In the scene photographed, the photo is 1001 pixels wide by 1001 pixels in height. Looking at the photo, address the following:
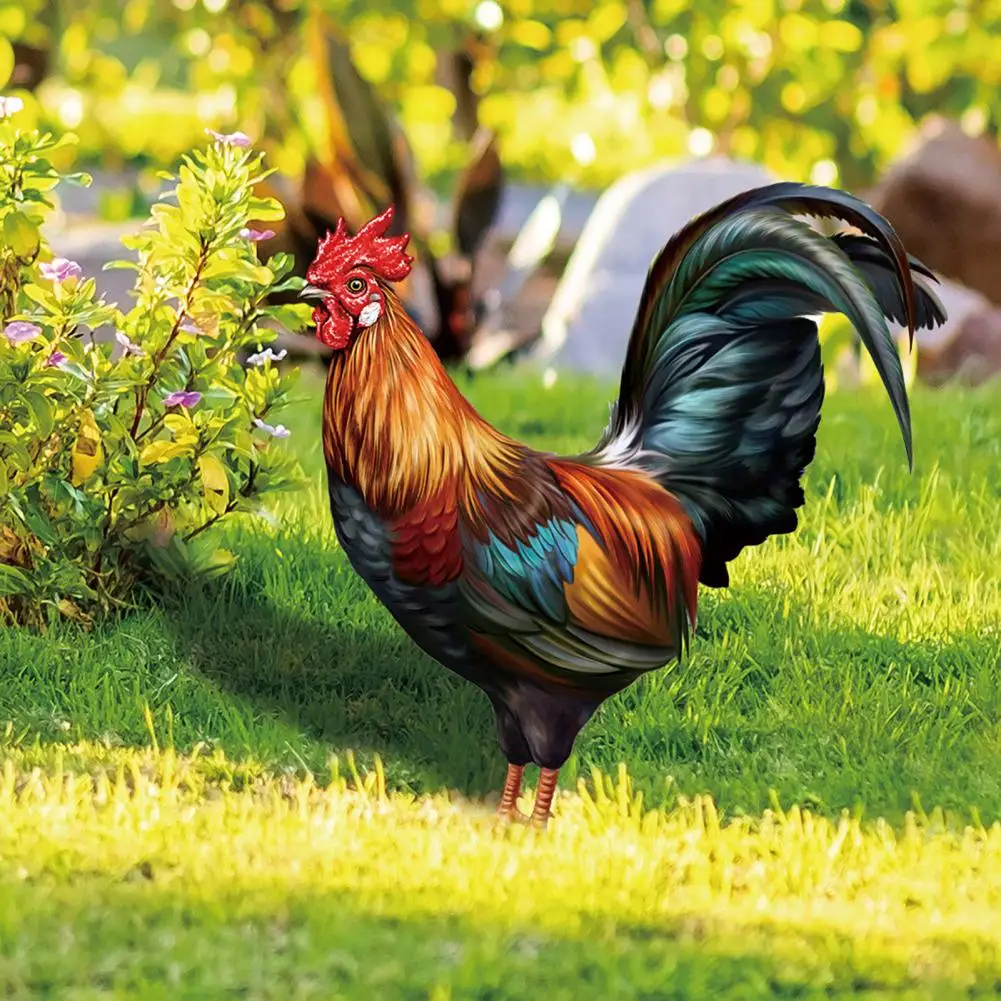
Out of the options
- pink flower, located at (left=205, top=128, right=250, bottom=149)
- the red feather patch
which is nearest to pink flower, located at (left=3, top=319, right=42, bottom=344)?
pink flower, located at (left=205, top=128, right=250, bottom=149)

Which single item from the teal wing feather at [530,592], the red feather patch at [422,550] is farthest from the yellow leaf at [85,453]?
the teal wing feather at [530,592]

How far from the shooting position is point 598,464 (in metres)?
5.14

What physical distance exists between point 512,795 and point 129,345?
205cm

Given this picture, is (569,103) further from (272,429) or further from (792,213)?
(792,213)

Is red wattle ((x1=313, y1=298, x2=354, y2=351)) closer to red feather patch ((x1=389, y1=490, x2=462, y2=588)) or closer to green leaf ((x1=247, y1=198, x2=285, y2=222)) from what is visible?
red feather patch ((x1=389, y1=490, x2=462, y2=588))

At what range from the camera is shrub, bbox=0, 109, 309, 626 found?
580cm

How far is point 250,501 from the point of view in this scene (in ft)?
20.3

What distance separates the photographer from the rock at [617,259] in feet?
38.8

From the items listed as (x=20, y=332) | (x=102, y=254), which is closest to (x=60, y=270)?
(x=20, y=332)

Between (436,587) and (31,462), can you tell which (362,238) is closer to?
(436,587)

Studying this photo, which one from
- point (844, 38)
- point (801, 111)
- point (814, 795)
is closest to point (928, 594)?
point (814, 795)

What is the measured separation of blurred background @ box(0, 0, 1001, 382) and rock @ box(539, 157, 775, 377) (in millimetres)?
18

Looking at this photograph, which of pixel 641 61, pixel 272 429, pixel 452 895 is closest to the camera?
pixel 452 895

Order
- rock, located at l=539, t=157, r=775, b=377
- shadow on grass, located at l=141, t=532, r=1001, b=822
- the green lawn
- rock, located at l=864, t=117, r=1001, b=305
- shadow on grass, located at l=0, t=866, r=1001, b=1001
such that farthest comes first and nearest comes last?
rock, located at l=864, t=117, r=1001, b=305 → rock, located at l=539, t=157, r=775, b=377 → shadow on grass, located at l=141, t=532, r=1001, b=822 → the green lawn → shadow on grass, located at l=0, t=866, r=1001, b=1001
